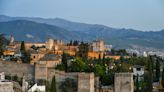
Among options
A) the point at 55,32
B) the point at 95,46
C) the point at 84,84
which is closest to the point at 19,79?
the point at 84,84

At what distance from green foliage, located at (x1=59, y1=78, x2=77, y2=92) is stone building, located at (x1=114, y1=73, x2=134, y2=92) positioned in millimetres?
1642

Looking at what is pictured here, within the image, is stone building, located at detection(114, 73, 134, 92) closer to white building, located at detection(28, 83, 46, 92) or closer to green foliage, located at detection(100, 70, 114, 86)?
green foliage, located at detection(100, 70, 114, 86)

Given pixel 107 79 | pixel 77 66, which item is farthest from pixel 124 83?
pixel 77 66

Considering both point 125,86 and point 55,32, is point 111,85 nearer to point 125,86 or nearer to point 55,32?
point 125,86

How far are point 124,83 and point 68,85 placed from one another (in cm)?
222

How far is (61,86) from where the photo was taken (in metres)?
22.8

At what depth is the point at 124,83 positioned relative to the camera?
2248 cm

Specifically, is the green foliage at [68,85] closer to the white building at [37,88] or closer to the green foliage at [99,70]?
the white building at [37,88]

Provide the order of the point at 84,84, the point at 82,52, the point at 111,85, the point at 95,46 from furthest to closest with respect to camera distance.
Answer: the point at 95,46
the point at 82,52
the point at 111,85
the point at 84,84

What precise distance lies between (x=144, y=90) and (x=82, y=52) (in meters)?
8.60

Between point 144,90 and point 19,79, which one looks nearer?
point 19,79

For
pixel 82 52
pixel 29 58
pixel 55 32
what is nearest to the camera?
pixel 29 58

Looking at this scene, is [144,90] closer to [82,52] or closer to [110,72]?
[110,72]

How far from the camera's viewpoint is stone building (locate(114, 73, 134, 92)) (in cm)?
2236
